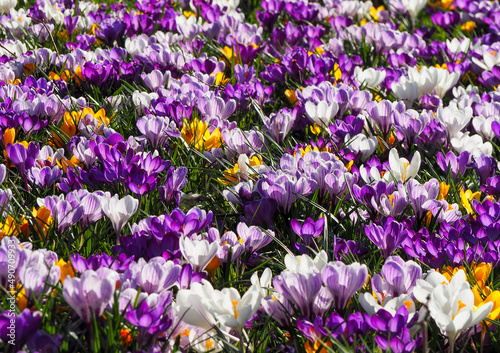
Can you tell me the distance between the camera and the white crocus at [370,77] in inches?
138

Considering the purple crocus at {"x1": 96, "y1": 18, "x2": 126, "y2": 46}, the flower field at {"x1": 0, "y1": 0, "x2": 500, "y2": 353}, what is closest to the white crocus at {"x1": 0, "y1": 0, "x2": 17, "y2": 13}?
the flower field at {"x1": 0, "y1": 0, "x2": 500, "y2": 353}

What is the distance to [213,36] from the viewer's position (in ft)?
14.4

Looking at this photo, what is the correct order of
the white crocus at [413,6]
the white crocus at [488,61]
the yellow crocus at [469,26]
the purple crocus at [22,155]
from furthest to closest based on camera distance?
the white crocus at [413,6], the yellow crocus at [469,26], the white crocus at [488,61], the purple crocus at [22,155]

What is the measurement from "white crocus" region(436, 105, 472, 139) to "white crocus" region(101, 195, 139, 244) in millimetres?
1674

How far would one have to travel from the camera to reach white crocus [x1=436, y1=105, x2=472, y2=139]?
2.84m

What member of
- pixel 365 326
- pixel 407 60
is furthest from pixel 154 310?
pixel 407 60

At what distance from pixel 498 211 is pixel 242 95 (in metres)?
1.58

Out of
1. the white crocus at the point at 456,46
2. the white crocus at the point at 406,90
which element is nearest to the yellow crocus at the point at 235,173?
the white crocus at the point at 406,90

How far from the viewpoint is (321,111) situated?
2.97 m

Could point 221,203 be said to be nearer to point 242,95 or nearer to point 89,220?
point 89,220

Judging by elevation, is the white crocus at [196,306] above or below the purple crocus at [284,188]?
above

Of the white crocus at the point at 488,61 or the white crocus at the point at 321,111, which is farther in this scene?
the white crocus at the point at 488,61

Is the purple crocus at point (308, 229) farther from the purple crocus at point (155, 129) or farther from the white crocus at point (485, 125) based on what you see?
the white crocus at point (485, 125)

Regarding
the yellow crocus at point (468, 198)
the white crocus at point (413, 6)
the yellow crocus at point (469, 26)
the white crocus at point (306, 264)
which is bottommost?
the yellow crocus at point (469, 26)
